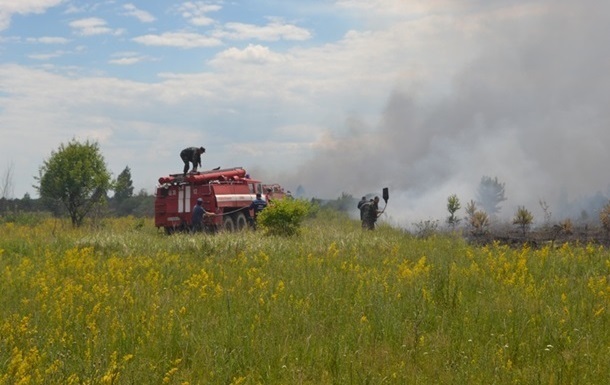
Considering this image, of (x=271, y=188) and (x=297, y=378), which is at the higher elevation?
(x=271, y=188)

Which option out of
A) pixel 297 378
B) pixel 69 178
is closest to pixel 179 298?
pixel 297 378

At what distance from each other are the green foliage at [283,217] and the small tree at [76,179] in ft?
39.5

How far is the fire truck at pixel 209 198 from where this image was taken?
866 inches

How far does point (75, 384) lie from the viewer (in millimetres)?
4832

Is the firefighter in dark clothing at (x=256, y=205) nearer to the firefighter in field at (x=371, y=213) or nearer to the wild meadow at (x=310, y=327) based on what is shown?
the firefighter in field at (x=371, y=213)

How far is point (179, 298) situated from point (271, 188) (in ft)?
57.3

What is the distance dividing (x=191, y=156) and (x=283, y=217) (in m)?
5.28

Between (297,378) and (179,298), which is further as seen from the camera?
(179,298)

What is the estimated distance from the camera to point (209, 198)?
2202 centimetres

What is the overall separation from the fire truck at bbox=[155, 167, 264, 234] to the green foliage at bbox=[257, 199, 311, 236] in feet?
5.98

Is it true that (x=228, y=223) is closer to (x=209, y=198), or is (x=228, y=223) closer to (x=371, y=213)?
(x=209, y=198)

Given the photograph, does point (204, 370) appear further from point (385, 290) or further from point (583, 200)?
point (583, 200)

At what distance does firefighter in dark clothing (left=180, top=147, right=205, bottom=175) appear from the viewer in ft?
76.3

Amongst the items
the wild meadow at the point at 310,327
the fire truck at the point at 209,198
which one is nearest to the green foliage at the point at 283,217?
the fire truck at the point at 209,198
